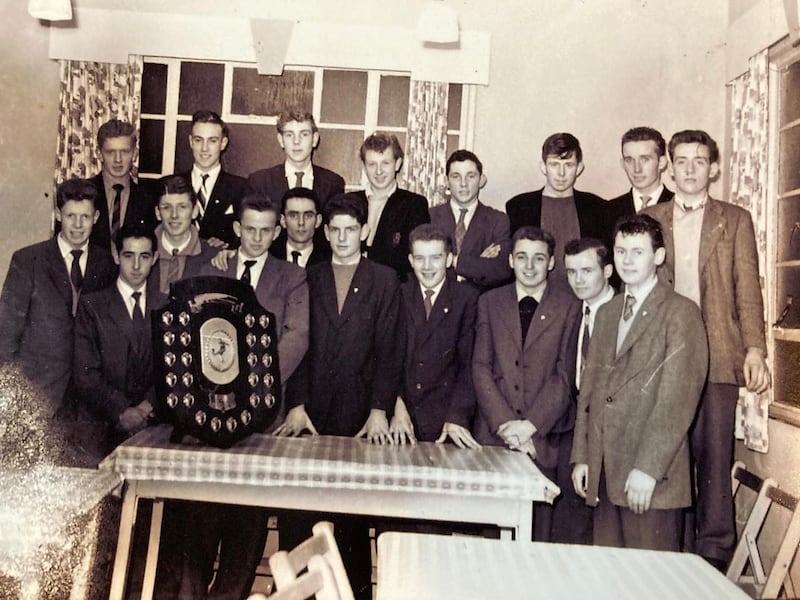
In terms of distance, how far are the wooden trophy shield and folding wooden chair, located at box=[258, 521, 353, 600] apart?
0.72m

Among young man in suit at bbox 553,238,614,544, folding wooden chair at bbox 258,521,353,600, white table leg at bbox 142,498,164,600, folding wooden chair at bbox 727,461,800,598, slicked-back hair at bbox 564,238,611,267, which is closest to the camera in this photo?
folding wooden chair at bbox 258,521,353,600

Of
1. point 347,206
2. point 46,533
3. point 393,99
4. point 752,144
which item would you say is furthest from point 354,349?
point 752,144

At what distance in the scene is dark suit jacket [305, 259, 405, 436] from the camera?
2709 mm

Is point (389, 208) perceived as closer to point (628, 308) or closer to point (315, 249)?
point (315, 249)

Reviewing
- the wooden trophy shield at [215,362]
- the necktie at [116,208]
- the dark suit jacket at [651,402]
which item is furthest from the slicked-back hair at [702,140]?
the necktie at [116,208]

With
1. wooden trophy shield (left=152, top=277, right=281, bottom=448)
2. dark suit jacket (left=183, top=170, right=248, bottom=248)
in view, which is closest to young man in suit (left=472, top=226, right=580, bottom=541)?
wooden trophy shield (left=152, top=277, right=281, bottom=448)

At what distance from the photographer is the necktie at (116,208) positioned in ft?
9.13

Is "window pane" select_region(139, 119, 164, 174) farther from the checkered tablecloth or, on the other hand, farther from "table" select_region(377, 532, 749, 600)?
"table" select_region(377, 532, 749, 600)

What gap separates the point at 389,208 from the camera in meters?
2.81

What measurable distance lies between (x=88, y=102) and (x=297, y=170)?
832mm

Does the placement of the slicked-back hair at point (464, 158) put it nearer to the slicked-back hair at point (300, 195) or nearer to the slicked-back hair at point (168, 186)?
the slicked-back hair at point (300, 195)

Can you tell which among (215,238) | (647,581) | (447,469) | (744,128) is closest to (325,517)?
(447,469)

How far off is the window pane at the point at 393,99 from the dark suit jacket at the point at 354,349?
583 millimetres

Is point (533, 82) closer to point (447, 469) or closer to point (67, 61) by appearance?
point (447, 469)
